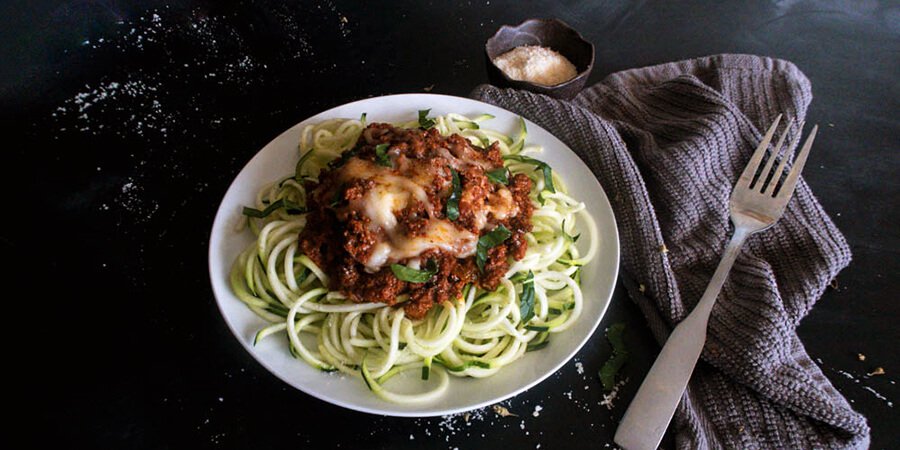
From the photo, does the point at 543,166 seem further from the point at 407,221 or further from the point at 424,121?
the point at 407,221

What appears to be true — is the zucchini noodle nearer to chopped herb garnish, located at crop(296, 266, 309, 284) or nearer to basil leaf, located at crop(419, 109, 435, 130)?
chopped herb garnish, located at crop(296, 266, 309, 284)

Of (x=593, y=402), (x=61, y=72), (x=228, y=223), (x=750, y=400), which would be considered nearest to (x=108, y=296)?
(x=228, y=223)

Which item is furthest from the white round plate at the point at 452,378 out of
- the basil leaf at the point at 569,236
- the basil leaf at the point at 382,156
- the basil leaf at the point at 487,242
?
the basil leaf at the point at 382,156

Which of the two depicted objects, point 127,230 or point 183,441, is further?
point 127,230

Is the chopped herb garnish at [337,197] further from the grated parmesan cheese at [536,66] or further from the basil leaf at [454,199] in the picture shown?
the grated parmesan cheese at [536,66]

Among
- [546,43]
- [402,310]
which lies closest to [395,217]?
[402,310]

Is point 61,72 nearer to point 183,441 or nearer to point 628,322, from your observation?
point 183,441

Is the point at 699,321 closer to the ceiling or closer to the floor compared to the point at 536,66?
closer to the floor
